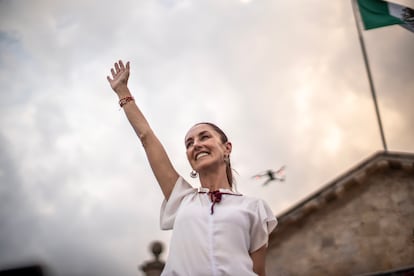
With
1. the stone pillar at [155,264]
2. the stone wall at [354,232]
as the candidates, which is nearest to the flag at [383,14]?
the stone wall at [354,232]

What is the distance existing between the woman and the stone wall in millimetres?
8701

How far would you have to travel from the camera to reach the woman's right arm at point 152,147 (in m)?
2.52

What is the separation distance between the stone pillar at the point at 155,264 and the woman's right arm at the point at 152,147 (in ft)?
21.8

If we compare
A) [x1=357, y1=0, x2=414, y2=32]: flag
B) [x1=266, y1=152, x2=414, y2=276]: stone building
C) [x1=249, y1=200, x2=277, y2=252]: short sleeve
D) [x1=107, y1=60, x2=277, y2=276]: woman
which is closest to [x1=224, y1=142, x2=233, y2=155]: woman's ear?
[x1=107, y1=60, x2=277, y2=276]: woman

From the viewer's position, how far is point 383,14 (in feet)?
30.2

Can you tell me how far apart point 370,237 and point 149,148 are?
9458 mm

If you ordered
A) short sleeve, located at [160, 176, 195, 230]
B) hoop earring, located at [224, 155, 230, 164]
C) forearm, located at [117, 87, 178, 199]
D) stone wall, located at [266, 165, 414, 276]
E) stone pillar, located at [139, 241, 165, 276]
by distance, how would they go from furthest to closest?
stone wall, located at [266, 165, 414, 276] < stone pillar, located at [139, 241, 165, 276] < hoop earring, located at [224, 155, 230, 164] < forearm, located at [117, 87, 178, 199] < short sleeve, located at [160, 176, 195, 230]

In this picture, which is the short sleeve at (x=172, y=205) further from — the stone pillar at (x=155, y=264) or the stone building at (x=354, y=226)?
the stone building at (x=354, y=226)

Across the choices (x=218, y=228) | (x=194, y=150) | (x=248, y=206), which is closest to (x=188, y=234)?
(x=218, y=228)

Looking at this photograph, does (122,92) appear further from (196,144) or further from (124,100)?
(196,144)

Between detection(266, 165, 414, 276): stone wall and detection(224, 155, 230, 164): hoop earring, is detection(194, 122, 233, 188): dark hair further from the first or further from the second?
detection(266, 165, 414, 276): stone wall

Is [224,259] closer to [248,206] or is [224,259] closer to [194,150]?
[248,206]

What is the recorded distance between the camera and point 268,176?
11492mm

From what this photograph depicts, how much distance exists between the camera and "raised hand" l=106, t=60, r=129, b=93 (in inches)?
115
